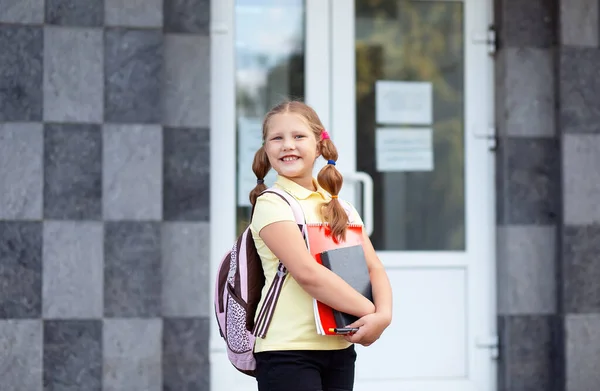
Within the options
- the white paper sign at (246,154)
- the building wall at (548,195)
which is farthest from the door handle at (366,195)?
the building wall at (548,195)

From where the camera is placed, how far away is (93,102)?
4.62 meters

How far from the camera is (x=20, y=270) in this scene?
4562 millimetres

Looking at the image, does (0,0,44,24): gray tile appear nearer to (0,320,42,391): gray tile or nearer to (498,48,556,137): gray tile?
(0,320,42,391): gray tile

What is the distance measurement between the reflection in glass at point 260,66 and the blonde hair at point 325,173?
6.91ft

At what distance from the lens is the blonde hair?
2779 mm

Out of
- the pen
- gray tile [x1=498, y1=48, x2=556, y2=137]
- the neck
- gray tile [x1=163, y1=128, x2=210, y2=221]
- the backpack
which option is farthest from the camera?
gray tile [x1=498, y1=48, x2=556, y2=137]

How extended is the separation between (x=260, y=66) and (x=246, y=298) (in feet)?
8.27

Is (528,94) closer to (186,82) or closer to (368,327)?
(186,82)

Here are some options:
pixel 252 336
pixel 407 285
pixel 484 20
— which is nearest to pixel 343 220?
pixel 252 336

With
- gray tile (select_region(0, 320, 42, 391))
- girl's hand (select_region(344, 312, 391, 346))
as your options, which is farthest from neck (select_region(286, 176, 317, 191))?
gray tile (select_region(0, 320, 42, 391))

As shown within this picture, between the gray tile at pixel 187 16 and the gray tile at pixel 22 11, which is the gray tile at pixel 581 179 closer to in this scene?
the gray tile at pixel 187 16

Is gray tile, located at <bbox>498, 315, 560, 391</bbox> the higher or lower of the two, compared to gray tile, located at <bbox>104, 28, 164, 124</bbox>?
lower

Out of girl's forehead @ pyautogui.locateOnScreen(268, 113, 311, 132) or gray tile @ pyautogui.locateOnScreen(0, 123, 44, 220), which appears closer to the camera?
girl's forehead @ pyautogui.locateOnScreen(268, 113, 311, 132)

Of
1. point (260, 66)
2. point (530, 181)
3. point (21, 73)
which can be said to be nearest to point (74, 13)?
point (21, 73)
